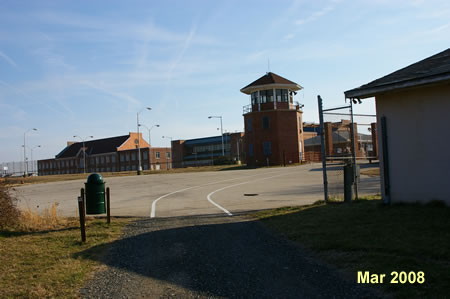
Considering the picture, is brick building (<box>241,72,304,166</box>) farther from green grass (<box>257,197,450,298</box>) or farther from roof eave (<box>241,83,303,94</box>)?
green grass (<box>257,197,450,298</box>)

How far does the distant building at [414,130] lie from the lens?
29.2ft

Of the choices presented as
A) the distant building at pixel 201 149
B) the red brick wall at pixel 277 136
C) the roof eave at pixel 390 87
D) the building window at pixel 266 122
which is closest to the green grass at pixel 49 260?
the roof eave at pixel 390 87

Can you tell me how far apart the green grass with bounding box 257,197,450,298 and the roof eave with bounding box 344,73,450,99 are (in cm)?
269

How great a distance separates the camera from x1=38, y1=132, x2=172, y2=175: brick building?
106750mm

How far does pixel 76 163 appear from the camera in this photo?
119 m

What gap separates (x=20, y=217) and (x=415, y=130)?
389 inches

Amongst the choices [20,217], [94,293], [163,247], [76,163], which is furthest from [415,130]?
[76,163]

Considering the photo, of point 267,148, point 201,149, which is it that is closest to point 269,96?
point 267,148

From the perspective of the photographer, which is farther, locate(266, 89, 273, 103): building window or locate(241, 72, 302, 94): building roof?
locate(266, 89, 273, 103): building window

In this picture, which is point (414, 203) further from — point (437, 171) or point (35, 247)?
point (35, 247)

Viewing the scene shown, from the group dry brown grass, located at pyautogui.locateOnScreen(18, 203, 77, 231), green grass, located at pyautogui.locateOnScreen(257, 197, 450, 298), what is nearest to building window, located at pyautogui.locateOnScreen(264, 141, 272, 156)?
green grass, located at pyautogui.locateOnScreen(257, 197, 450, 298)

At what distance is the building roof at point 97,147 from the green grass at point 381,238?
104 meters

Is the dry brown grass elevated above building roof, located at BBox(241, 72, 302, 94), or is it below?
below

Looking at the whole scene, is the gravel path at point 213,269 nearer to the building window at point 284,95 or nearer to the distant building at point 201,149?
the building window at point 284,95
